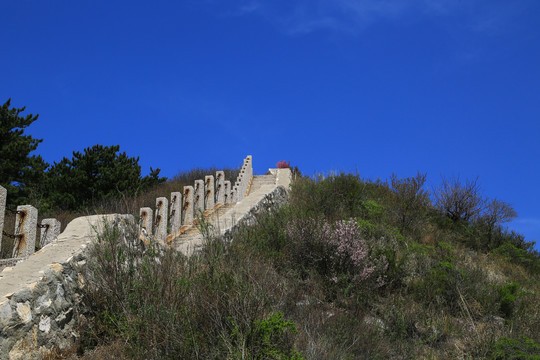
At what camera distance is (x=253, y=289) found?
17.0 ft

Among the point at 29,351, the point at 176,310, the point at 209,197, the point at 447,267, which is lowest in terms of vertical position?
the point at 29,351

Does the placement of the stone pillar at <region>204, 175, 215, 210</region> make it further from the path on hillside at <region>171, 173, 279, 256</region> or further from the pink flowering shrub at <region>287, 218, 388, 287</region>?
the pink flowering shrub at <region>287, 218, 388, 287</region>

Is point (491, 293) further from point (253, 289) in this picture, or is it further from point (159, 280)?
point (159, 280)

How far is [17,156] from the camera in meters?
20.1

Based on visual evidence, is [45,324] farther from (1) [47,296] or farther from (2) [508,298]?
(2) [508,298]

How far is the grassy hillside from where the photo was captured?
4977mm

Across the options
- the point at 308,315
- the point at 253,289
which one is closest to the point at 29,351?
the point at 253,289

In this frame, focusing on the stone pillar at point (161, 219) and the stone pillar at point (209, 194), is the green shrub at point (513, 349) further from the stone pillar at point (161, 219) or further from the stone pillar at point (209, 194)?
the stone pillar at point (209, 194)

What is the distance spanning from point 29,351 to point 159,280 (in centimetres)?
141

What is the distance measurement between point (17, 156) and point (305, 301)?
55.4 feet

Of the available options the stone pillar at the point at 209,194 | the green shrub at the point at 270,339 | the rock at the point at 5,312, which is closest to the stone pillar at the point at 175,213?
the stone pillar at the point at 209,194

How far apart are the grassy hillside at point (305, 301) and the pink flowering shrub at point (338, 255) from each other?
2 centimetres

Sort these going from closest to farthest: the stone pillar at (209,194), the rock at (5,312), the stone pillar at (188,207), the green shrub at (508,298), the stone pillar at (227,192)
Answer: the rock at (5,312) → the green shrub at (508,298) → the stone pillar at (188,207) → the stone pillar at (209,194) → the stone pillar at (227,192)

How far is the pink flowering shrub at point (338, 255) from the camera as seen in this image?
8242 mm
